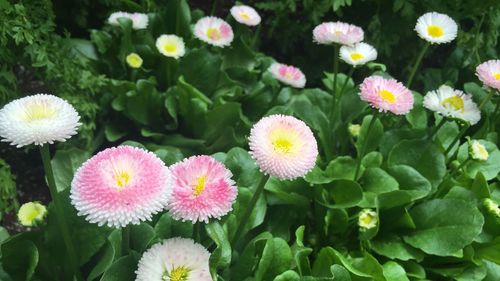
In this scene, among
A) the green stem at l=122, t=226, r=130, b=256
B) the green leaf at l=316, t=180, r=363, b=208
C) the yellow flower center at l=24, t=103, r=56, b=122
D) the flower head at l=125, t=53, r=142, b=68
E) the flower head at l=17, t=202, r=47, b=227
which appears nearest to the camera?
the yellow flower center at l=24, t=103, r=56, b=122

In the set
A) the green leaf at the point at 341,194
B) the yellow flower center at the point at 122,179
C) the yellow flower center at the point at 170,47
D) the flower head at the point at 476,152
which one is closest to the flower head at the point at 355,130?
the green leaf at the point at 341,194

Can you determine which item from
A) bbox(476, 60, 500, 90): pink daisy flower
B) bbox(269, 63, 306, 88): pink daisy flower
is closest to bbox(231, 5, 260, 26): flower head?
bbox(269, 63, 306, 88): pink daisy flower

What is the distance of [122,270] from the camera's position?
1152 millimetres

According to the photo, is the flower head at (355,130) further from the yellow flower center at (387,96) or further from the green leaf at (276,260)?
the green leaf at (276,260)

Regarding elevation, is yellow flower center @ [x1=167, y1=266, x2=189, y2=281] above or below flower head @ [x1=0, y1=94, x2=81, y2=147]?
below

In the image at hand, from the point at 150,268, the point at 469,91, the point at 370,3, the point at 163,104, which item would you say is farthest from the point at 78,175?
the point at 370,3

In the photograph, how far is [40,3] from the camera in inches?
71.9

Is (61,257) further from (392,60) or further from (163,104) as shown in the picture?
(392,60)

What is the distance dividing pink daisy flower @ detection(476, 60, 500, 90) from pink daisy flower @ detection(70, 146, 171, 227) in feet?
3.72

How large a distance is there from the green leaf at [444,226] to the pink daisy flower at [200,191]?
77cm

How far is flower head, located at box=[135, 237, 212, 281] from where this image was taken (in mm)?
1022

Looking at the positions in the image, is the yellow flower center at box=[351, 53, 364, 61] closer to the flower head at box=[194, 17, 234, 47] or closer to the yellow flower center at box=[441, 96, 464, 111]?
the yellow flower center at box=[441, 96, 464, 111]

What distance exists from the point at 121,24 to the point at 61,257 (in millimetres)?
993

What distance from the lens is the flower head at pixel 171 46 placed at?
1.99m
